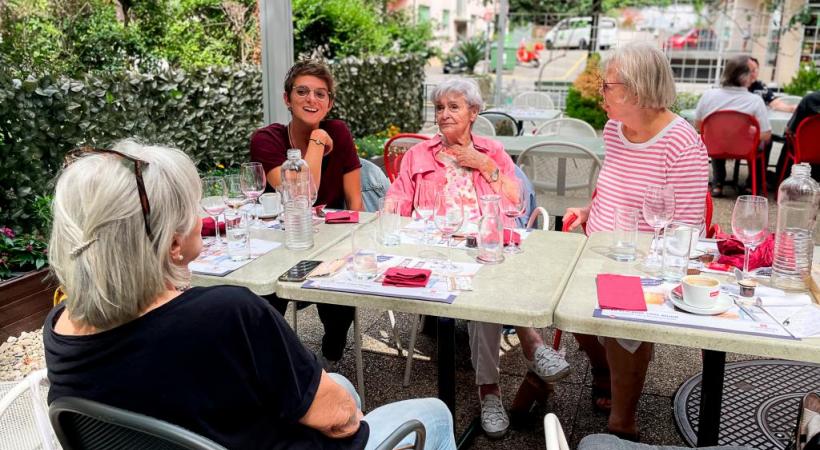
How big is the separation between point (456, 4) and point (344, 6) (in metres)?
24.3

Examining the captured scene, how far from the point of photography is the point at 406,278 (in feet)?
6.65

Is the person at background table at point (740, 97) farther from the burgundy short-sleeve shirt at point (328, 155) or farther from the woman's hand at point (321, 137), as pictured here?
the woman's hand at point (321, 137)

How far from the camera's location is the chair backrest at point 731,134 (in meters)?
6.17

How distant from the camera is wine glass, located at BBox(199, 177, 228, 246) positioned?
2.39 metres

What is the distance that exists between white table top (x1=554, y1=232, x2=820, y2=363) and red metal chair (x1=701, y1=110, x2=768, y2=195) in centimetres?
485

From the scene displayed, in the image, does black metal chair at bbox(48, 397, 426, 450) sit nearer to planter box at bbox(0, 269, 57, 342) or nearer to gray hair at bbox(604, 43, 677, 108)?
gray hair at bbox(604, 43, 677, 108)

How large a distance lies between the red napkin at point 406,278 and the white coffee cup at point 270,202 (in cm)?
91

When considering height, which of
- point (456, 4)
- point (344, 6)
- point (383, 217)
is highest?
point (456, 4)

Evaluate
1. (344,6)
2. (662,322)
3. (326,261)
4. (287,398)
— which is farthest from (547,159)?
(344,6)

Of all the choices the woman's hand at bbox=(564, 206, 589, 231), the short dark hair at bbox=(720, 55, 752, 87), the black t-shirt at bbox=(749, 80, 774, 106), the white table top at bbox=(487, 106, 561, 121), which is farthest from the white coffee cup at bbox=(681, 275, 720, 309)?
the black t-shirt at bbox=(749, 80, 774, 106)

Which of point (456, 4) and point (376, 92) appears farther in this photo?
point (456, 4)

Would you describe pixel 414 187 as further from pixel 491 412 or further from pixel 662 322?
pixel 662 322

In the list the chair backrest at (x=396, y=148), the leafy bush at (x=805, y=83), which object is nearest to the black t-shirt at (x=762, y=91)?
the leafy bush at (x=805, y=83)

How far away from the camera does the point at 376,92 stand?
8.65 metres
